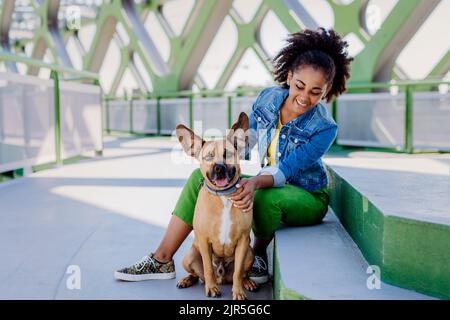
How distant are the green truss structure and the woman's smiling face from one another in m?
5.29

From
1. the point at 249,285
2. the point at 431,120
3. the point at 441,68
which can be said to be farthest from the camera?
the point at 441,68

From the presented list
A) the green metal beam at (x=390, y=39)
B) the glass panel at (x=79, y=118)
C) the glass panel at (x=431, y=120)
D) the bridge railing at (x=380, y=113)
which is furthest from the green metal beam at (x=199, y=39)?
the glass panel at (x=431, y=120)

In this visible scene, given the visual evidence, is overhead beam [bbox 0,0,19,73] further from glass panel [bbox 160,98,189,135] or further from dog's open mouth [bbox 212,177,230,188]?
dog's open mouth [bbox 212,177,230,188]

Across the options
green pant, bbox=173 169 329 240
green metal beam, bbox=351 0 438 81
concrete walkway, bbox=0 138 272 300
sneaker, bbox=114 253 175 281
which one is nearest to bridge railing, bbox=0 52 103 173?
concrete walkway, bbox=0 138 272 300

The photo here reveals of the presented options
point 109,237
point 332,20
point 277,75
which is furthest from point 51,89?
point 332,20

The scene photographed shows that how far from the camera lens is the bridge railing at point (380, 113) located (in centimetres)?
666

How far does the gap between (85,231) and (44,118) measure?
10.2 ft

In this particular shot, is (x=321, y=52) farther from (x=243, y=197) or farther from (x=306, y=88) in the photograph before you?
(x=243, y=197)

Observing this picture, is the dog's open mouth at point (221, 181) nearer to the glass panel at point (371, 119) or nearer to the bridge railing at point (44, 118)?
the bridge railing at point (44, 118)

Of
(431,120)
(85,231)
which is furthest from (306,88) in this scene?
(431,120)

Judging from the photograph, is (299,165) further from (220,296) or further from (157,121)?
(157,121)

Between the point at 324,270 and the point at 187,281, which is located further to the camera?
the point at 187,281

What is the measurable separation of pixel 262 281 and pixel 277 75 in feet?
3.57

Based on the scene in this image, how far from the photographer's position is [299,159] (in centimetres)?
230
